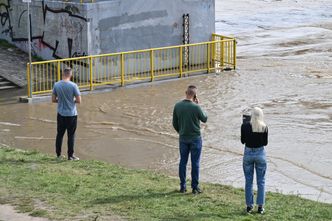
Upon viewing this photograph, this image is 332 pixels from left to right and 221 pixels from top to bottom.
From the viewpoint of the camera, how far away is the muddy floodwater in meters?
14.2

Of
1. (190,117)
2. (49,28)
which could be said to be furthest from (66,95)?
(49,28)

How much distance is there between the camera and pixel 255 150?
9.87 meters

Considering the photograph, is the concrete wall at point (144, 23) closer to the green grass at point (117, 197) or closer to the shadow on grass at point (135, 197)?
the green grass at point (117, 197)

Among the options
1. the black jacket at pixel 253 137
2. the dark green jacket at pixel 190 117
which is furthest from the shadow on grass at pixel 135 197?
the black jacket at pixel 253 137

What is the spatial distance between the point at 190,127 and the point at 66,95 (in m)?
3.17

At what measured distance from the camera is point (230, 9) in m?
44.7

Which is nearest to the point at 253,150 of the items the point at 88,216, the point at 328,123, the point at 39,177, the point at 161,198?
the point at 161,198

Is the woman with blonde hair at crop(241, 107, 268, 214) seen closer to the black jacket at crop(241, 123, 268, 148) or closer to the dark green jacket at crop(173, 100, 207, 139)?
the black jacket at crop(241, 123, 268, 148)

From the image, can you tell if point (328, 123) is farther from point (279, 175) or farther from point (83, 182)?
point (83, 182)

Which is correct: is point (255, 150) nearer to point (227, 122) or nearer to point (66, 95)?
point (66, 95)

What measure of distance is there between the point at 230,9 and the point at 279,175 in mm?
31995

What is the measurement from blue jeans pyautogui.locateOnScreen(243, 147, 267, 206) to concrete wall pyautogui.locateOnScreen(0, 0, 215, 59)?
13988 mm

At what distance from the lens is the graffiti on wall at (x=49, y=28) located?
23.5m

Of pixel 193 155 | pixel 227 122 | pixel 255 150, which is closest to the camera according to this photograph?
pixel 255 150
